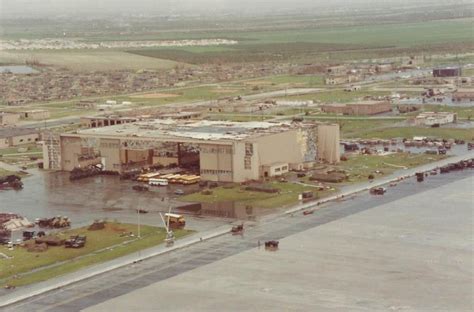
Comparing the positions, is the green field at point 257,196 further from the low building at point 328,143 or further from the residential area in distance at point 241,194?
the low building at point 328,143

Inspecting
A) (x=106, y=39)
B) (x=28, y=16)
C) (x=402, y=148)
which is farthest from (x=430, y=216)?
(x=28, y=16)

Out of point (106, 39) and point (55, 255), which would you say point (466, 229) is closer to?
point (55, 255)

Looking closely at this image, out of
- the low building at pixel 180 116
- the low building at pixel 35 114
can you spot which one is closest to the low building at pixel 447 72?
the low building at pixel 180 116

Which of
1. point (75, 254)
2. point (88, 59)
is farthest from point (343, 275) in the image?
point (88, 59)

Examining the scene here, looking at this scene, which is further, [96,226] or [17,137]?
[17,137]

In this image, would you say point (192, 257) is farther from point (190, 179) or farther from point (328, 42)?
point (328, 42)
